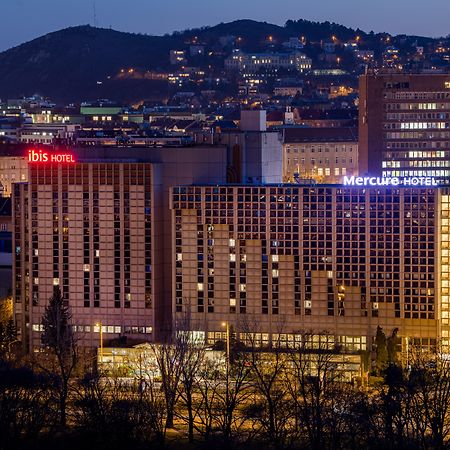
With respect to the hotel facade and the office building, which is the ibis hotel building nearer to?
the hotel facade

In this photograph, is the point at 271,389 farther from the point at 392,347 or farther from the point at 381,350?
the point at 392,347

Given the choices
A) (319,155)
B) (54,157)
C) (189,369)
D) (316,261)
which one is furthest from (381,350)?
(319,155)

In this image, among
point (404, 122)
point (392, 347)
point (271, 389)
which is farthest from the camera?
point (404, 122)

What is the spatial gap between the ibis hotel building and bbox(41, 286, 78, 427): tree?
593cm

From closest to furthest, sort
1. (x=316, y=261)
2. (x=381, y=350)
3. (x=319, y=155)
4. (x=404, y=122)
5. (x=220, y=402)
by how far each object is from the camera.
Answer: (x=220, y=402)
(x=381, y=350)
(x=316, y=261)
(x=404, y=122)
(x=319, y=155)

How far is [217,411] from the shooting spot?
2867 inches

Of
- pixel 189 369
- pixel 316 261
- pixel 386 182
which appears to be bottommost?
pixel 189 369

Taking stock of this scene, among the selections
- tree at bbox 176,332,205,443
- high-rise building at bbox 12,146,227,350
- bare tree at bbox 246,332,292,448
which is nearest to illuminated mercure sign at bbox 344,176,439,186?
high-rise building at bbox 12,146,227,350

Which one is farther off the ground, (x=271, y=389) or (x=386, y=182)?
(x=386, y=182)

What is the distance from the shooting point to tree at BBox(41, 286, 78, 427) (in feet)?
259

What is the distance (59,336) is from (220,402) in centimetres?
1398

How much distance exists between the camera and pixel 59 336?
85125 mm

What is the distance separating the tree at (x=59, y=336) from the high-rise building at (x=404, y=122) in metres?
62.7

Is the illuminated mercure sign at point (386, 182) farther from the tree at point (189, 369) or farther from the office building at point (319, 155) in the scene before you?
the office building at point (319, 155)
